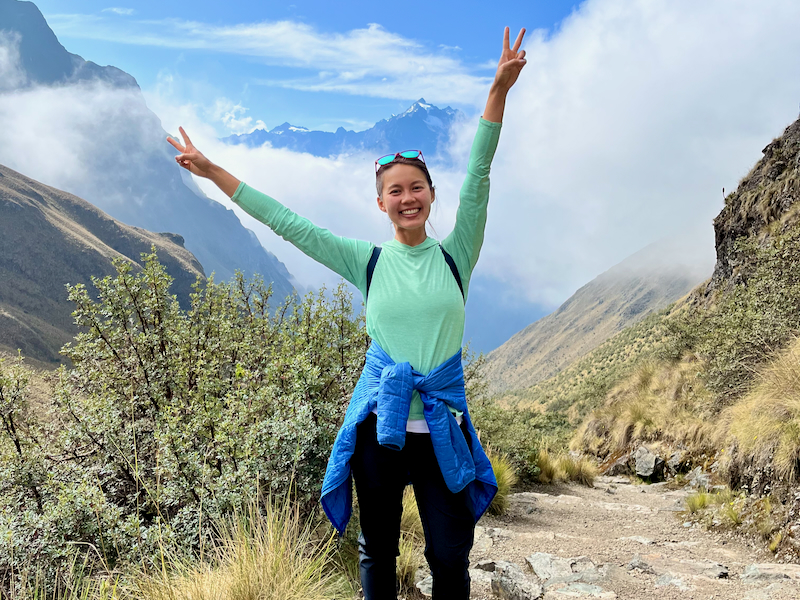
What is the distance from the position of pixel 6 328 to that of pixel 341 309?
65926mm

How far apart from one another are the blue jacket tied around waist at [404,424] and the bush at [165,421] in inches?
38.3

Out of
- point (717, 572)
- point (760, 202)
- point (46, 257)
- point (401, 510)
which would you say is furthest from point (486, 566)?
point (46, 257)

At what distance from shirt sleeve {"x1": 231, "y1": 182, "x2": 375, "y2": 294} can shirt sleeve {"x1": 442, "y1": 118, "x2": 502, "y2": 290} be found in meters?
0.38

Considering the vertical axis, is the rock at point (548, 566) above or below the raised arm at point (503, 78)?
below

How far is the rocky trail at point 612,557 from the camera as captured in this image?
3.61m

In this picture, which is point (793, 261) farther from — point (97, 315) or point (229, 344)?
point (97, 315)

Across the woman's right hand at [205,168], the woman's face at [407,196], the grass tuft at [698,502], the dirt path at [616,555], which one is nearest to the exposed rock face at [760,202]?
the grass tuft at [698,502]

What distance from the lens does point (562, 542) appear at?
17.7 ft

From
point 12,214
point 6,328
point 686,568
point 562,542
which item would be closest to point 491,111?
point 686,568

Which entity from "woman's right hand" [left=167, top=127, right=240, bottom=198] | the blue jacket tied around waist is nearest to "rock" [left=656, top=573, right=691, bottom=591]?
the blue jacket tied around waist

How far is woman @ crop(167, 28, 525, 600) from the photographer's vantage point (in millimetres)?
1923

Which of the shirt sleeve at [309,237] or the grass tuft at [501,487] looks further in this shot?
the grass tuft at [501,487]

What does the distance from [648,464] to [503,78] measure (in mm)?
10555

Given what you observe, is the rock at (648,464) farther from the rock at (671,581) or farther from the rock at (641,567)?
the rock at (671,581)
